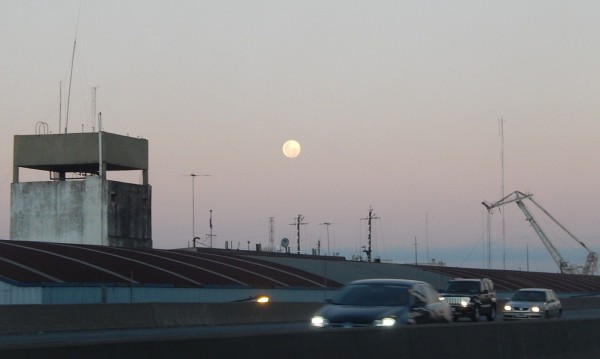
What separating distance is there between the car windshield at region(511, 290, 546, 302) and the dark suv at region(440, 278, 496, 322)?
68.9 inches

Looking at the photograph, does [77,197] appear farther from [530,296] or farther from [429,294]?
[429,294]

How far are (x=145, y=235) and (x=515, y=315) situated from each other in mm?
56640

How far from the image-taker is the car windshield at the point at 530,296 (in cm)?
4241

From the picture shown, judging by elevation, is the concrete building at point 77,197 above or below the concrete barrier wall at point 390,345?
above

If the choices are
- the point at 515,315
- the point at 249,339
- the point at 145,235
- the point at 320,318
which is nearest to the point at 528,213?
the point at 145,235

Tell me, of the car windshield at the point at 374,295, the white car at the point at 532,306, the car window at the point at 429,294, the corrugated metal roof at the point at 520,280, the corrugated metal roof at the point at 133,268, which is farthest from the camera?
the corrugated metal roof at the point at 520,280

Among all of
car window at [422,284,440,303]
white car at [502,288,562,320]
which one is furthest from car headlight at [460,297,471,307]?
car window at [422,284,440,303]

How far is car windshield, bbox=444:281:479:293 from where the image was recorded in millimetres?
40156

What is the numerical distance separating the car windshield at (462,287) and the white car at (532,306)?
2.21 metres

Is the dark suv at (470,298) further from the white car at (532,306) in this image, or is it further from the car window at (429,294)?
the car window at (429,294)

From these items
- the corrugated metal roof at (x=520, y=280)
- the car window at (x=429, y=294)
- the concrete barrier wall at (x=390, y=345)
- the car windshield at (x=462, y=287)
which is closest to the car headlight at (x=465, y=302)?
the car windshield at (x=462, y=287)

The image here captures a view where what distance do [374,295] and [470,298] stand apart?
18.8m

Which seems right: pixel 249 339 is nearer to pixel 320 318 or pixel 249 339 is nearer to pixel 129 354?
pixel 129 354

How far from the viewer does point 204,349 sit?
1020cm
